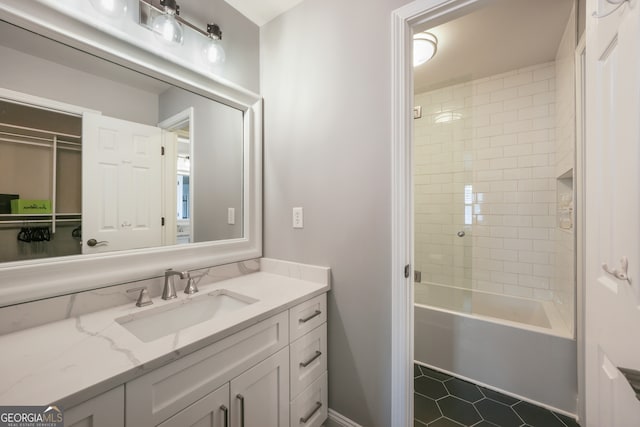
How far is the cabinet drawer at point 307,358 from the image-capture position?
116cm

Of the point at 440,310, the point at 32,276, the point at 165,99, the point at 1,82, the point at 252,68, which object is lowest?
the point at 440,310

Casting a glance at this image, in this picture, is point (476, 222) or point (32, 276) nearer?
point (32, 276)

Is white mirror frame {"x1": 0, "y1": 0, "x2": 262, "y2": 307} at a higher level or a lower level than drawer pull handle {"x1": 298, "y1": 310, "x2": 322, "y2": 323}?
higher

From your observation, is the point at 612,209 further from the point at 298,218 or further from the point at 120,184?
the point at 120,184

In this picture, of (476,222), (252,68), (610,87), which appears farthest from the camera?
(476,222)

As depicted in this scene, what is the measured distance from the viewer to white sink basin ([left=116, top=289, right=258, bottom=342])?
1022 mm

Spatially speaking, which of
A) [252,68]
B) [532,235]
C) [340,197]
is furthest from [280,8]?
[532,235]

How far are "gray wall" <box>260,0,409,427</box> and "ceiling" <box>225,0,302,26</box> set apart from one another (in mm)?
57

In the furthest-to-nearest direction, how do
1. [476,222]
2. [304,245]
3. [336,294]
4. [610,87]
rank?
1. [476,222]
2. [304,245]
3. [336,294]
4. [610,87]

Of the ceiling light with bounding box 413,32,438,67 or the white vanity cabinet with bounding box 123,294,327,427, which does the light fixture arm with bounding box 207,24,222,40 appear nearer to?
the ceiling light with bounding box 413,32,438,67

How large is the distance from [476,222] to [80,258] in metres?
2.89

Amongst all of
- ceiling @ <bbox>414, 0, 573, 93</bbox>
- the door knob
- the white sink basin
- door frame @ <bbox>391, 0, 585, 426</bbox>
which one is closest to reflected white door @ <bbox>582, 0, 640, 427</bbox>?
door frame @ <bbox>391, 0, 585, 426</bbox>

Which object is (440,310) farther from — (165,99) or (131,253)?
(165,99)

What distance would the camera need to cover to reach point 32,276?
90cm
